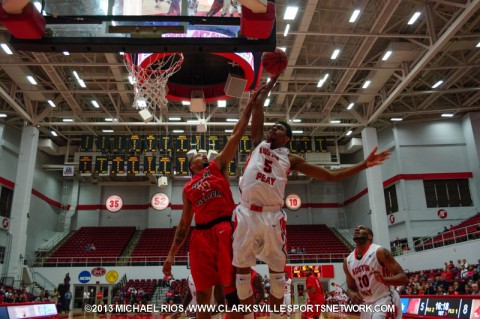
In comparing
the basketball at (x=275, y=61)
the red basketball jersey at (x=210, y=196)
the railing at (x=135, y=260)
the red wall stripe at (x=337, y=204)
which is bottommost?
the red basketball jersey at (x=210, y=196)

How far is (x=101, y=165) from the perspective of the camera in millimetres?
19266

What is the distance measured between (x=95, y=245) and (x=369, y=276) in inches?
899

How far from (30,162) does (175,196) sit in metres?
10.7

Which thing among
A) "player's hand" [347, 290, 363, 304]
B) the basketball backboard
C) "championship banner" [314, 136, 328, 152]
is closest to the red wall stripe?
"championship banner" [314, 136, 328, 152]

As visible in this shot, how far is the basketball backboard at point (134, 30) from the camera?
13.2 ft

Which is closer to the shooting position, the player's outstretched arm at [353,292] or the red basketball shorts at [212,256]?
the red basketball shorts at [212,256]

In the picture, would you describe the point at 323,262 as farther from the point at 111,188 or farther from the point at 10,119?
the point at 10,119

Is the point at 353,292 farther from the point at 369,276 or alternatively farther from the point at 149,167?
the point at 149,167

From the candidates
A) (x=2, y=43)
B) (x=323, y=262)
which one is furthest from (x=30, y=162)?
(x=323, y=262)

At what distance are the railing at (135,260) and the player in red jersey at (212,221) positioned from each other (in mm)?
18624

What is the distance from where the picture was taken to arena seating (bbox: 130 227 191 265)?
22.4m

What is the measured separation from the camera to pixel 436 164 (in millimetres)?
22484

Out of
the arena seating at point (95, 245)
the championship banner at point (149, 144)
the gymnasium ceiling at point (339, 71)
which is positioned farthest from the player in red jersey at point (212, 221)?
the arena seating at point (95, 245)

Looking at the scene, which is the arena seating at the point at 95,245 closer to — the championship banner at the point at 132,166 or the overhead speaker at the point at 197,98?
the championship banner at the point at 132,166
